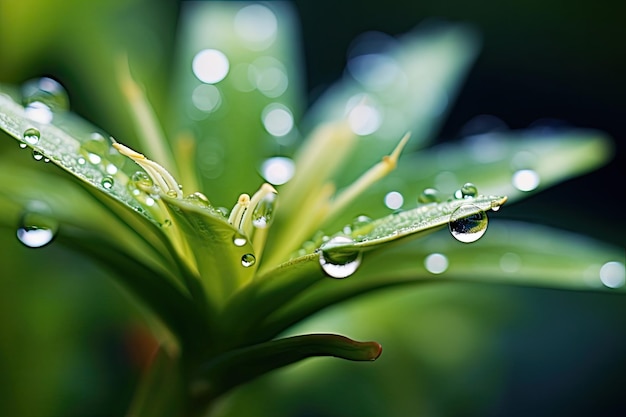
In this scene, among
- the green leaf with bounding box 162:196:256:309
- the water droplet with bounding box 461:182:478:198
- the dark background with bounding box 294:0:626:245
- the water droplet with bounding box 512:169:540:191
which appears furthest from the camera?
the dark background with bounding box 294:0:626:245

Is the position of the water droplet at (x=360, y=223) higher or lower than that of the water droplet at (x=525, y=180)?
lower

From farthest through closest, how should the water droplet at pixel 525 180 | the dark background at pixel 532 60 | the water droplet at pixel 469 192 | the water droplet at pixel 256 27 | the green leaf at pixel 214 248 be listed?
the dark background at pixel 532 60 < the water droplet at pixel 256 27 < the water droplet at pixel 525 180 < the water droplet at pixel 469 192 < the green leaf at pixel 214 248

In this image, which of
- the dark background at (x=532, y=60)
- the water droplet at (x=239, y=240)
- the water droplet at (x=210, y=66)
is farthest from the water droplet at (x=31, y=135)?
the dark background at (x=532, y=60)

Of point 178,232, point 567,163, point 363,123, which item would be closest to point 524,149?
point 567,163

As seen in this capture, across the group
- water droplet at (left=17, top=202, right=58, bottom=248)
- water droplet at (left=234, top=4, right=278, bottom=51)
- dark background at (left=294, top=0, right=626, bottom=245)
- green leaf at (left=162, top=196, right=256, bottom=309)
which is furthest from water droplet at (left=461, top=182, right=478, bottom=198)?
dark background at (left=294, top=0, right=626, bottom=245)

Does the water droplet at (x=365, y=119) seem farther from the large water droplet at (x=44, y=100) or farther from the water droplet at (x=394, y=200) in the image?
the large water droplet at (x=44, y=100)

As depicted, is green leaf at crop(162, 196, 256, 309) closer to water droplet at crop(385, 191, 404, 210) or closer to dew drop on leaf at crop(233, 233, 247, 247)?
dew drop on leaf at crop(233, 233, 247, 247)

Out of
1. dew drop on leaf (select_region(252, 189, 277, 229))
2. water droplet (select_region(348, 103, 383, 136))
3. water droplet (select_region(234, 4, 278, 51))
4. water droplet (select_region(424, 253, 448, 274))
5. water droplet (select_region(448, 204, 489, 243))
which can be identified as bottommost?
dew drop on leaf (select_region(252, 189, 277, 229))
